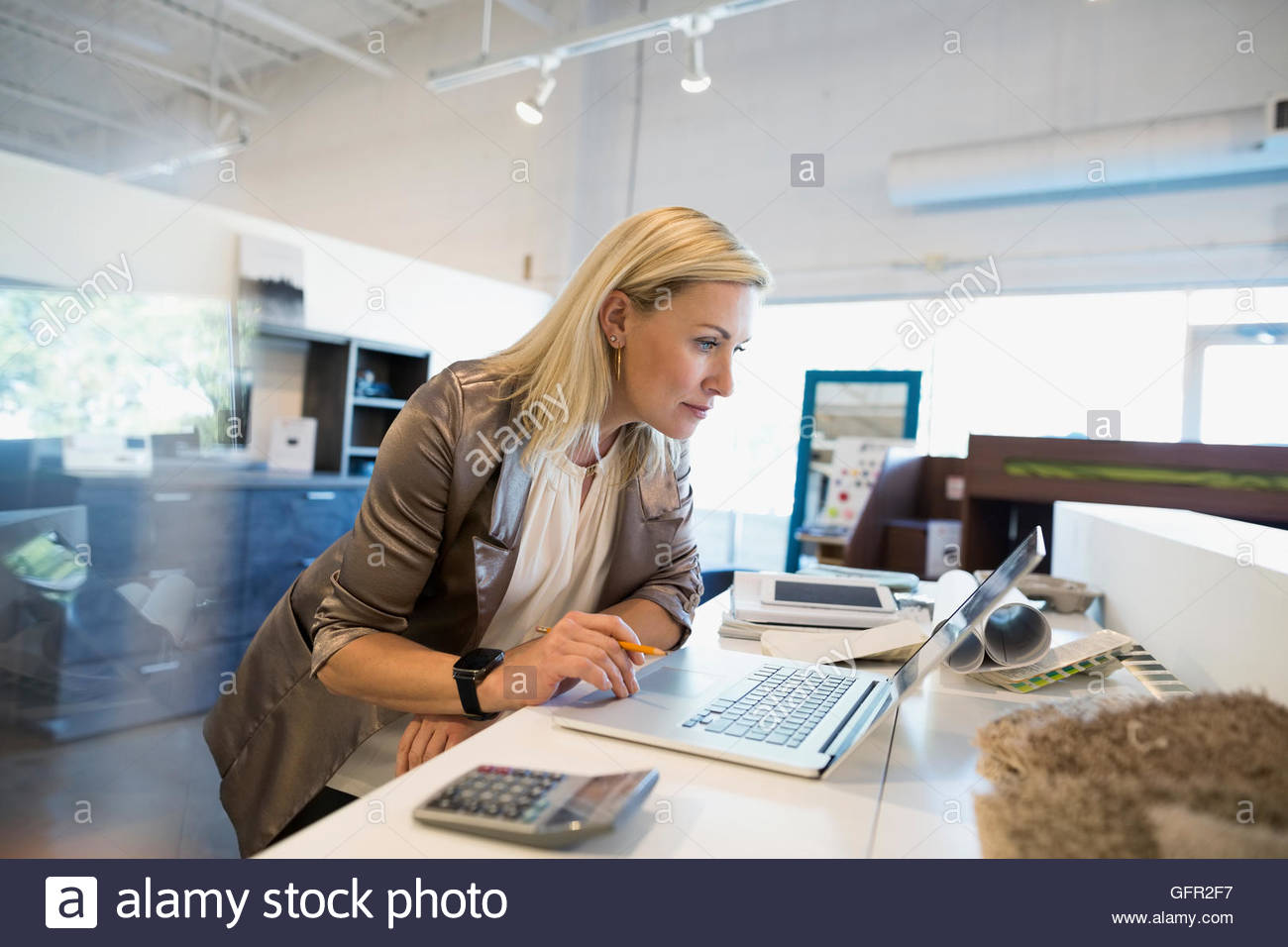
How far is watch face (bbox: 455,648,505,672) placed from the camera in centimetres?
105

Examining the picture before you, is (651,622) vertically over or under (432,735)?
over

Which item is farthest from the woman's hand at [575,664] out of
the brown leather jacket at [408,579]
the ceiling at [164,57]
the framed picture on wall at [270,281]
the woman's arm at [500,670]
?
the ceiling at [164,57]

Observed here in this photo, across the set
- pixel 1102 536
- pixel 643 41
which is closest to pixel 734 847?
pixel 1102 536

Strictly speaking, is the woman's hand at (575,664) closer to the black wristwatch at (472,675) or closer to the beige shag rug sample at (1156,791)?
the black wristwatch at (472,675)

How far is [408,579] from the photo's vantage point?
117 centimetres

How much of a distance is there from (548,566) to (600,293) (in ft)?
1.50

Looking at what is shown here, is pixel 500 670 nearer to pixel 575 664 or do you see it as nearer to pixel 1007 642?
pixel 575 664

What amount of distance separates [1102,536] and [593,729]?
1.44 m

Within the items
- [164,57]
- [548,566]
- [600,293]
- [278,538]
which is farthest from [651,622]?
[164,57]

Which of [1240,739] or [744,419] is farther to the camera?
[744,419]

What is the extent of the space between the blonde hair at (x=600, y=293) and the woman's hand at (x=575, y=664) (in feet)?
1.13

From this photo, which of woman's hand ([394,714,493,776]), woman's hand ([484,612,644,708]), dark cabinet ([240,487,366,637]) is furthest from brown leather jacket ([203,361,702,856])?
dark cabinet ([240,487,366,637])
